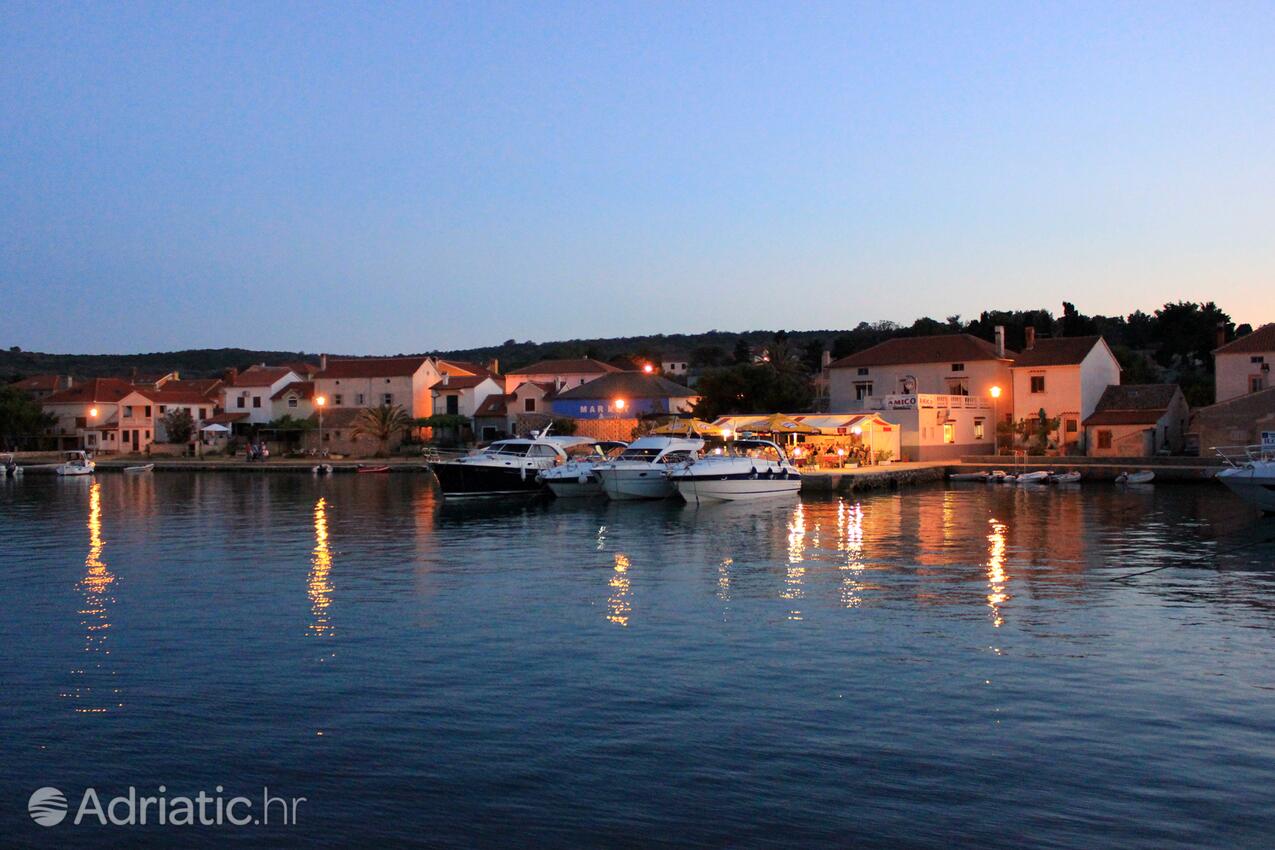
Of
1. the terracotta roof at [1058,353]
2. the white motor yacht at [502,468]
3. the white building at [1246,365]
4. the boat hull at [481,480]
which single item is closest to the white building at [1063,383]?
the terracotta roof at [1058,353]

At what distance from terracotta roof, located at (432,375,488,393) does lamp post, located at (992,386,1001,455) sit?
4059 centimetres

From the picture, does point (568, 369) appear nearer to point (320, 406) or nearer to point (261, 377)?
point (320, 406)

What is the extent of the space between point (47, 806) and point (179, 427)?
278 ft

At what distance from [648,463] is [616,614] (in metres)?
27.8

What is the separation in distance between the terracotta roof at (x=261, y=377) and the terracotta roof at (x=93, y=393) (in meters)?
8.69

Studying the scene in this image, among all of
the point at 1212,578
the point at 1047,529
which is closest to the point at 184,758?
the point at 1212,578

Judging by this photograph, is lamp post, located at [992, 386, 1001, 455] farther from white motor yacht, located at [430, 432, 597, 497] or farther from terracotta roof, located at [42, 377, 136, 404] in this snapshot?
terracotta roof, located at [42, 377, 136, 404]

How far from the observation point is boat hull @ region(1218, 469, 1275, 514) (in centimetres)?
3834

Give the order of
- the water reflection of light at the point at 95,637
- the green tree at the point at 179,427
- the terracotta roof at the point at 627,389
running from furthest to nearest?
1. the green tree at the point at 179,427
2. the terracotta roof at the point at 627,389
3. the water reflection of light at the point at 95,637

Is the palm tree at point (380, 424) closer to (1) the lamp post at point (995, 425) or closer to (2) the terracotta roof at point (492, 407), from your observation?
(2) the terracotta roof at point (492, 407)

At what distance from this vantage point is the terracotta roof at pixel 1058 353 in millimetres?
63844

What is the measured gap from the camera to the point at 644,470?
47.4 meters

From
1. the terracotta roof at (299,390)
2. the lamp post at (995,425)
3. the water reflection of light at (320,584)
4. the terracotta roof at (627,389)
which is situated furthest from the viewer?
the terracotta roof at (299,390)

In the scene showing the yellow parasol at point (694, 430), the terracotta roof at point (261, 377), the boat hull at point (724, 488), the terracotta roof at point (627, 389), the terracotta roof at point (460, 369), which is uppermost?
the terracotta roof at point (460, 369)
